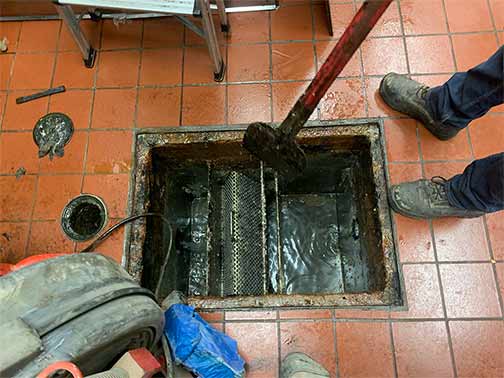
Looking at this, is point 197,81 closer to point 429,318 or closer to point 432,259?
point 432,259

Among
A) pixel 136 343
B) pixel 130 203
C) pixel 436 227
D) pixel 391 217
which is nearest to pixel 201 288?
pixel 130 203

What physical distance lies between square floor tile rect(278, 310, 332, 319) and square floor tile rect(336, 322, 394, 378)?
0.24ft

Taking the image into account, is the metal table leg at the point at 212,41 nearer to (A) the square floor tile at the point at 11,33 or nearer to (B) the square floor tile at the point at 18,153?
(B) the square floor tile at the point at 18,153

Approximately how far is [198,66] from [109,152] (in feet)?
2.23

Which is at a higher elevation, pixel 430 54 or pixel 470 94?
pixel 430 54

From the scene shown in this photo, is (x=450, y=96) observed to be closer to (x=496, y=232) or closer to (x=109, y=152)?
(x=496, y=232)

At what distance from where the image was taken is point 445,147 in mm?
1961

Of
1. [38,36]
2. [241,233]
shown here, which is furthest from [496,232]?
[38,36]

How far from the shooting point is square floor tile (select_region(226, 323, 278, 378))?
1.66 metres

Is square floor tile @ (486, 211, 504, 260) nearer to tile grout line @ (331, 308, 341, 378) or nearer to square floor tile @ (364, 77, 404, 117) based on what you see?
square floor tile @ (364, 77, 404, 117)

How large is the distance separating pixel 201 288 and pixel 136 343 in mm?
1040

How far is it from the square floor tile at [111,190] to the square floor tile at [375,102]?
4.31ft

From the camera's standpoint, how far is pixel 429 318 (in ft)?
5.62

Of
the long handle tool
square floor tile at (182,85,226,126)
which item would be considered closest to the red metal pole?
the long handle tool
